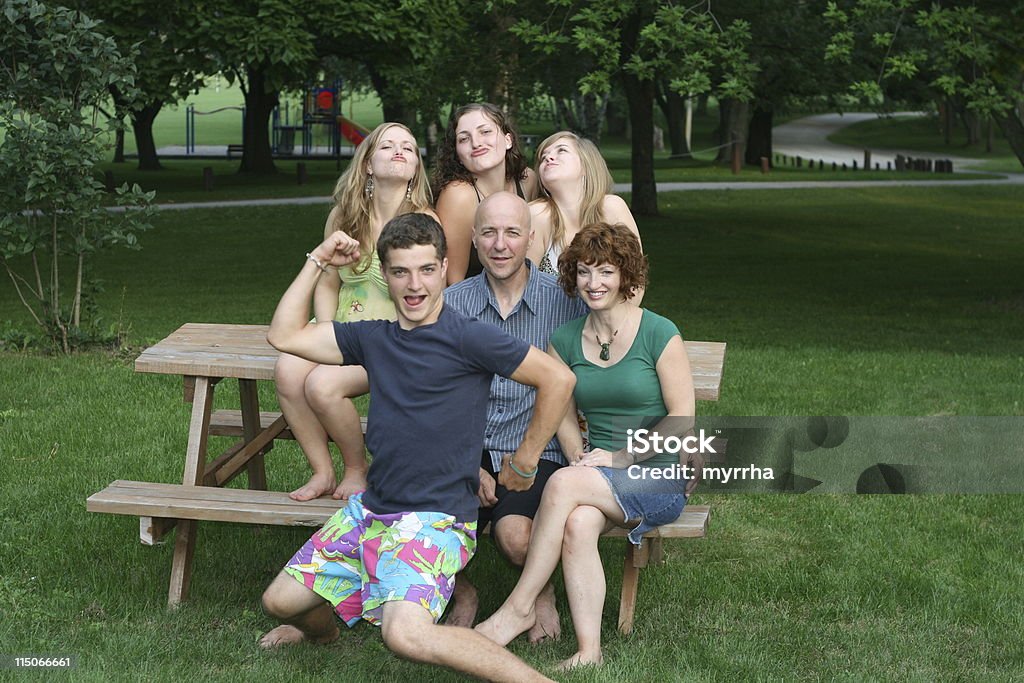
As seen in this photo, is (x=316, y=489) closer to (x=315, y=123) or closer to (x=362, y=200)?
(x=362, y=200)

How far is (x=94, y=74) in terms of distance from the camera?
9.02 metres

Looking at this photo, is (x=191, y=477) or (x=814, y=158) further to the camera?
(x=814, y=158)

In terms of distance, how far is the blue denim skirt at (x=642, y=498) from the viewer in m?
4.50

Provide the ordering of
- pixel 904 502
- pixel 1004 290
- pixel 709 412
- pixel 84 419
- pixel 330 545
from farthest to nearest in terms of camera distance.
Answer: pixel 1004 290 → pixel 709 412 → pixel 84 419 → pixel 904 502 → pixel 330 545

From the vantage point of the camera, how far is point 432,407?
4250 millimetres

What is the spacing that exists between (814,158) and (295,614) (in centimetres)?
4548

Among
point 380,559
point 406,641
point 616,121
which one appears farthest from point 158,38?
point 616,121

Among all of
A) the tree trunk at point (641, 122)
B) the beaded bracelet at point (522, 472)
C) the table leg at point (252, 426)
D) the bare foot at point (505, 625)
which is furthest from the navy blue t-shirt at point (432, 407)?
the tree trunk at point (641, 122)

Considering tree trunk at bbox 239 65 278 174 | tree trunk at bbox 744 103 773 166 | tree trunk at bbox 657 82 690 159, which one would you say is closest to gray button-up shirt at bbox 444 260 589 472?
tree trunk at bbox 239 65 278 174

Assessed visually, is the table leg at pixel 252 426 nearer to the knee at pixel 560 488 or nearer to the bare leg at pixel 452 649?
the knee at pixel 560 488

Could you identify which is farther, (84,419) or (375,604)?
(84,419)

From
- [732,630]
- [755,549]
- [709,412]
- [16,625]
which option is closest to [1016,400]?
[709,412]

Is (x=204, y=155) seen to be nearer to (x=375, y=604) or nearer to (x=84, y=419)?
(x=84, y=419)

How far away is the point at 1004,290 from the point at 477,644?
41.3 feet
